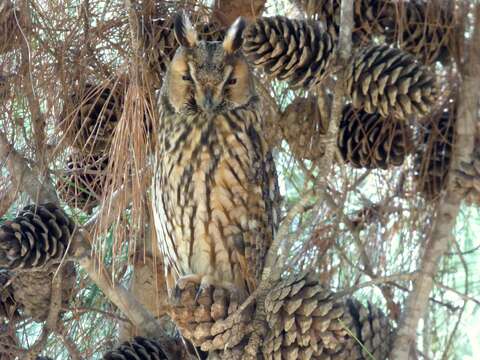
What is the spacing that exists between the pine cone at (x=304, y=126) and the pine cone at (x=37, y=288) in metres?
0.55

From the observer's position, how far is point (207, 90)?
5.83 ft

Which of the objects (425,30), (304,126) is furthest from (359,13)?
(304,126)

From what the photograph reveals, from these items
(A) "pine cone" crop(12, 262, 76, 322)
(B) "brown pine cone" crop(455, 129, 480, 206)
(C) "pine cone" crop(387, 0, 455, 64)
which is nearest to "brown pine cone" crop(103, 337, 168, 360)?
(A) "pine cone" crop(12, 262, 76, 322)

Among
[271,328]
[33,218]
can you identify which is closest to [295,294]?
[271,328]

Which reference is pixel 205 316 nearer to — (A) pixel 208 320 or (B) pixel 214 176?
(A) pixel 208 320

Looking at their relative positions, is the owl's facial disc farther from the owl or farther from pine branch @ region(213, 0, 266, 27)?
pine branch @ region(213, 0, 266, 27)

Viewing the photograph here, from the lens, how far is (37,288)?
1.63 metres

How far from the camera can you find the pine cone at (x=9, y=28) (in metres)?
1.58

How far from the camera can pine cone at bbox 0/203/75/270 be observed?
143 centimetres

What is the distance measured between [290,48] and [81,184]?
0.65m

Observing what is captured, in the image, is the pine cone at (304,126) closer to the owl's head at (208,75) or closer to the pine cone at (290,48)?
the owl's head at (208,75)

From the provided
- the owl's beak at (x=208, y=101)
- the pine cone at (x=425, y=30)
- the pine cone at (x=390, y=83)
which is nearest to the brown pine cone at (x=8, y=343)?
the owl's beak at (x=208, y=101)

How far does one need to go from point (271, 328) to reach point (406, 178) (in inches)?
29.0

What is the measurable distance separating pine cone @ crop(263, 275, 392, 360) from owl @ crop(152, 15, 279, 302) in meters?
0.38
